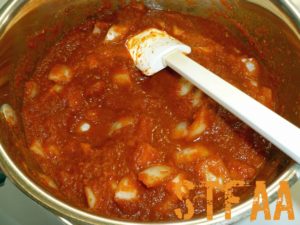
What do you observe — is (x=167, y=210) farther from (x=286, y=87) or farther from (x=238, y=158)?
(x=286, y=87)

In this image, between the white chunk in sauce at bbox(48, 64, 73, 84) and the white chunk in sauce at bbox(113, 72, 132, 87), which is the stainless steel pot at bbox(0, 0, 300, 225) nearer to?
the white chunk in sauce at bbox(48, 64, 73, 84)

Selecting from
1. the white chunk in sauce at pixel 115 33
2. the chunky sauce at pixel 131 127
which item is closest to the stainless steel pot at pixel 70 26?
the chunky sauce at pixel 131 127

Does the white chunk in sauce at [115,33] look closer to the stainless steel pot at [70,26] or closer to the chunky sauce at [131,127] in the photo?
the chunky sauce at [131,127]

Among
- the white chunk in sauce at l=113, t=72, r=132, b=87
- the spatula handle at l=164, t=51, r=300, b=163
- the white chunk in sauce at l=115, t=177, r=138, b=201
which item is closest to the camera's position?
the spatula handle at l=164, t=51, r=300, b=163

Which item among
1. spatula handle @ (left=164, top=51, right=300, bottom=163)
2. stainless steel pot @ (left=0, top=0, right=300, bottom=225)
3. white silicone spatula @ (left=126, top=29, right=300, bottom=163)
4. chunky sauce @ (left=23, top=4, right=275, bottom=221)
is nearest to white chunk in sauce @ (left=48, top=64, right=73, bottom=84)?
chunky sauce @ (left=23, top=4, right=275, bottom=221)

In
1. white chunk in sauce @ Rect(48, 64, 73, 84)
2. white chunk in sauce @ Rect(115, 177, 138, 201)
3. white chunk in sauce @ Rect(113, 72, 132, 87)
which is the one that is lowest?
white chunk in sauce @ Rect(115, 177, 138, 201)

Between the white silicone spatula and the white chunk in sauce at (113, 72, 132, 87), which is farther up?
the white silicone spatula

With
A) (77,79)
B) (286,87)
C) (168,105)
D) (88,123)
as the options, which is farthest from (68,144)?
(286,87)
